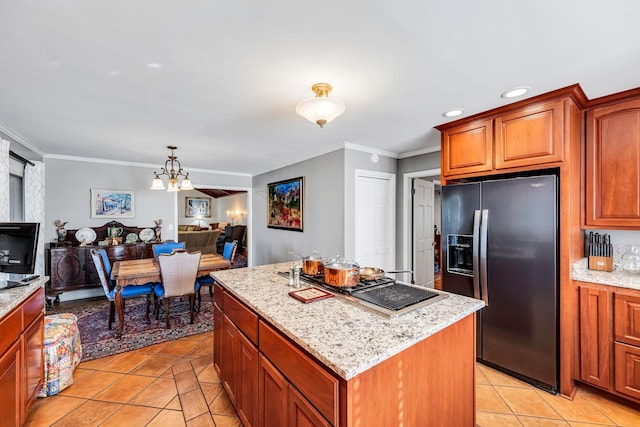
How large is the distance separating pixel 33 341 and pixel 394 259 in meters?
3.79

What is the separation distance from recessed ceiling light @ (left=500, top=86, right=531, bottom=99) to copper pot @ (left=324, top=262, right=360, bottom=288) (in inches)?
69.0

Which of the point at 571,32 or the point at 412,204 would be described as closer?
the point at 571,32

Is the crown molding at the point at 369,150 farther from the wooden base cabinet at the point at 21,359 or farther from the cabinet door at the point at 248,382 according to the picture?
the wooden base cabinet at the point at 21,359

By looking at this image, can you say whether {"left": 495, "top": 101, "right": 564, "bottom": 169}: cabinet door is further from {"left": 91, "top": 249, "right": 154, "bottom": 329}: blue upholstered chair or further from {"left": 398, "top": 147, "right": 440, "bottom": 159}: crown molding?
{"left": 91, "top": 249, "right": 154, "bottom": 329}: blue upholstered chair

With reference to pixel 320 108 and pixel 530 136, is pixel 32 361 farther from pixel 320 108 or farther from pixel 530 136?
pixel 530 136

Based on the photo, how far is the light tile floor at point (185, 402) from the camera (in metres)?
1.84

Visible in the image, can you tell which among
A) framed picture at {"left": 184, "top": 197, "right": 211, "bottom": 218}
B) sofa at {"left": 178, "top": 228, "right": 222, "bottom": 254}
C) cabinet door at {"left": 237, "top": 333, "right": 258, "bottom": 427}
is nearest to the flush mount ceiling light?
cabinet door at {"left": 237, "top": 333, "right": 258, "bottom": 427}

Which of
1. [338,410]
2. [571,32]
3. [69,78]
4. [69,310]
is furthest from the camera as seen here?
[69,310]

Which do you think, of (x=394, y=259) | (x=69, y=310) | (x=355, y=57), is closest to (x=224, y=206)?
(x=69, y=310)

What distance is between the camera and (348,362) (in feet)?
3.00

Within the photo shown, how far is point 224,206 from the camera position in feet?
38.2

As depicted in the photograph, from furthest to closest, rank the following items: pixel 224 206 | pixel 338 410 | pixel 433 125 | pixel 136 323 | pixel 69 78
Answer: pixel 224 206 < pixel 136 323 < pixel 433 125 < pixel 69 78 < pixel 338 410

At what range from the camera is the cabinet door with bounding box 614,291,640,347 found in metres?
1.89

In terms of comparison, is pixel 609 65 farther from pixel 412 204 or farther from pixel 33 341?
pixel 33 341
